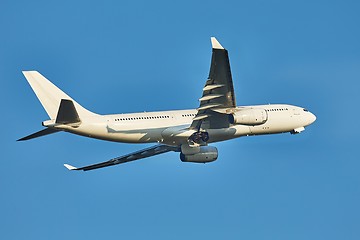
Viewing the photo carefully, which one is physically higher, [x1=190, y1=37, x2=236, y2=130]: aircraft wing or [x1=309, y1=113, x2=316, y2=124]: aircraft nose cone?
[x1=309, y1=113, x2=316, y2=124]: aircraft nose cone

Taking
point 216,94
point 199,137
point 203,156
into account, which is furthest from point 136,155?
point 216,94

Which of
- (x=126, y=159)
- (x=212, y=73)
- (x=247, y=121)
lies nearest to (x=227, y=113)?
(x=247, y=121)

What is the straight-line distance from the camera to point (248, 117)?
56.2 m

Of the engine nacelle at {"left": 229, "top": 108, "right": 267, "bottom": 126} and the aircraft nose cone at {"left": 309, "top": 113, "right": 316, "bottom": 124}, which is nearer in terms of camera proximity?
the engine nacelle at {"left": 229, "top": 108, "right": 267, "bottom": 126}

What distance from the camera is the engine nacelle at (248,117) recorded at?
184 ft

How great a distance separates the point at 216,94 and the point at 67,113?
37.6ft

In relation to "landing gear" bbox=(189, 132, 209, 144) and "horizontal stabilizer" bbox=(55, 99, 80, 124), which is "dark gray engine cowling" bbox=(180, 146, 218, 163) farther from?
"horizontal stabilizer" bbox=(55, 99, 80, 124)

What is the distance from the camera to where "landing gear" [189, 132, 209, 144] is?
5809cm

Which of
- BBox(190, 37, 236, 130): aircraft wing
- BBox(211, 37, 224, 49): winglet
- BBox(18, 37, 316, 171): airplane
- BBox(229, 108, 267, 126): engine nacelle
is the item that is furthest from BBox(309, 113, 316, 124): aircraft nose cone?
BBox(211, 37, 224, 49): winglet

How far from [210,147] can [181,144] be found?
9.46 feet

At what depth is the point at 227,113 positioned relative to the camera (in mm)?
56469

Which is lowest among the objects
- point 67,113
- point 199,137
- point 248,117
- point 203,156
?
point 203,156

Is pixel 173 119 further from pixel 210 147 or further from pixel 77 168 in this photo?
pixel 77 168

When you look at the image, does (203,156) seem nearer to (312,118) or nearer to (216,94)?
(216,94)
